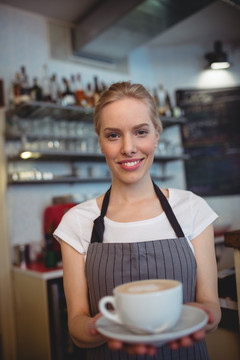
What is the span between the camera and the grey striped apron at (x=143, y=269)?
42.8 inches

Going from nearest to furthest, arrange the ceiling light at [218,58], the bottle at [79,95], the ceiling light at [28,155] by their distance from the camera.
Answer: the ceiling light at [28,155]
the bottle at [79,95]
the ceiling light at [218,58]

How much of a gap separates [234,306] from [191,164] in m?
3.28

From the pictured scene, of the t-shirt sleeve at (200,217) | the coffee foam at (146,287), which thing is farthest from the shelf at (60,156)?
the coffee foam at (146,287)

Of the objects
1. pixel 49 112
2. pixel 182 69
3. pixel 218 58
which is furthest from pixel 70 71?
pixel 218 58

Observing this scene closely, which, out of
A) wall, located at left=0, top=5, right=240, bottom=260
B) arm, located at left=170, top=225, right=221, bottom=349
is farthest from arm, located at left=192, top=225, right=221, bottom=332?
wall, located at left=0, top=5, right=240, bottom=260

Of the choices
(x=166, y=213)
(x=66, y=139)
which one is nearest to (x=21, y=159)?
(x=66, y=139)

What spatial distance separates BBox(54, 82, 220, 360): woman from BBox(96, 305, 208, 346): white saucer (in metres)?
0.25

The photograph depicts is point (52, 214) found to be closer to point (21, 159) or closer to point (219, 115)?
point (21, 159)

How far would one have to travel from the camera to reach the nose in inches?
44.1

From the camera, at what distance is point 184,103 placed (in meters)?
4.50

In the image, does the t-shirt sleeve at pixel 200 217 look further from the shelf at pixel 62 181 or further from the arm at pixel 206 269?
the shelf at pixel 62 181

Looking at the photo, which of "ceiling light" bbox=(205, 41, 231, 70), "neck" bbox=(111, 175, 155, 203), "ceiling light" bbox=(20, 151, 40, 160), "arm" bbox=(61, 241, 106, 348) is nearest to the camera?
"arm" bbox=(61, 241, 106, 348)

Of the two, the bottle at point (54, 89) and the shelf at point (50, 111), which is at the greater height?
the bottle at point (54, 89)

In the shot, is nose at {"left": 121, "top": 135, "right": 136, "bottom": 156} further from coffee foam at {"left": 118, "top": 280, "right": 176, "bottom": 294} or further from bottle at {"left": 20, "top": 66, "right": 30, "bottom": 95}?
bottle at {"left": 20, "top": 66, "right": 30, "bottom": 95}
